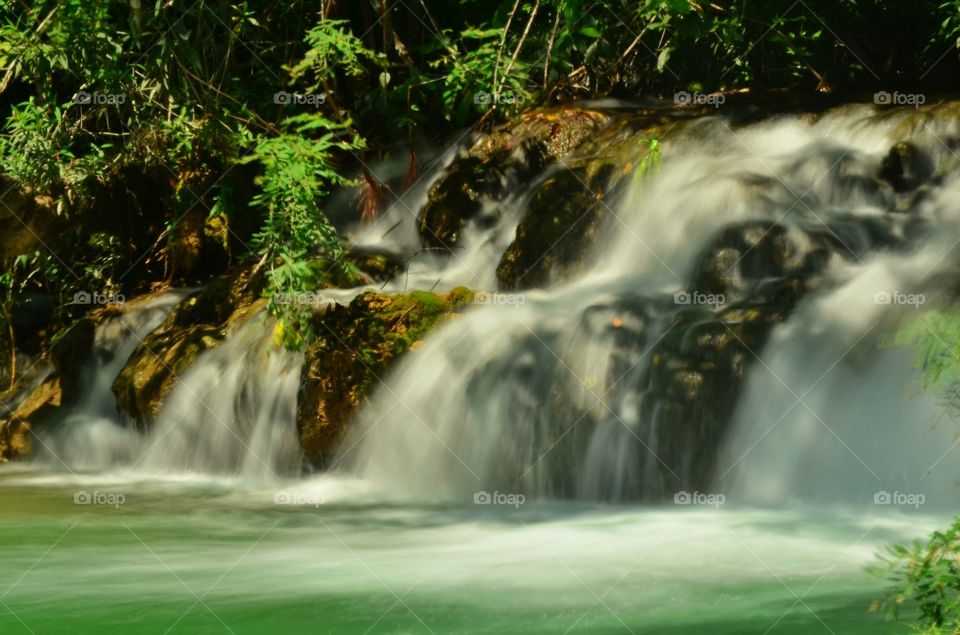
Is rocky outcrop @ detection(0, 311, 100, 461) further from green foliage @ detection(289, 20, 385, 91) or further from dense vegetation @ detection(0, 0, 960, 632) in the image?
green foliage @ detection(289, 20, 385, 91)

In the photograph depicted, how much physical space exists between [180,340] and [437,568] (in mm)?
4149

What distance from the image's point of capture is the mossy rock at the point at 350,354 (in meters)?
7.46

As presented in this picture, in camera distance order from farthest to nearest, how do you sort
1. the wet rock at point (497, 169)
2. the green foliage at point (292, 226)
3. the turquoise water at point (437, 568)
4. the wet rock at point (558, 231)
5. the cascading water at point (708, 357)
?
the wet rock at point (497, 169), the wet rock at point (558, 231), the green foliage at point (292, 226), the cascading water at point (708, 357), the turquoise water at point (437, 568)

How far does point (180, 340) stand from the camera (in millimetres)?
8734

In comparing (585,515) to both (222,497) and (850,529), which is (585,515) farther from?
(222,497)

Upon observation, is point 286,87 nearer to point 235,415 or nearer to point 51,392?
point 51,392

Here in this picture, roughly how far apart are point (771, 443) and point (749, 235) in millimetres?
1721

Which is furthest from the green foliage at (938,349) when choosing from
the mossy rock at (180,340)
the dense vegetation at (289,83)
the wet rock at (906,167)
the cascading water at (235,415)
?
the mossy rock at (180,340)

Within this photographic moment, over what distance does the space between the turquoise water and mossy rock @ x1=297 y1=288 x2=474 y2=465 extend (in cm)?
75

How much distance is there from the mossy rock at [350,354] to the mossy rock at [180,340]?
1.15 meters

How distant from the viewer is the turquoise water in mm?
4316

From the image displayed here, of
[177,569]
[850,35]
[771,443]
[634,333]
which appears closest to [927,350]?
[771,443]

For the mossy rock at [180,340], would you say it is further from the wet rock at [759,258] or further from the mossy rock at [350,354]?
the wet rock at [759,258]

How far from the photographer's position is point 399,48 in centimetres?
1005
